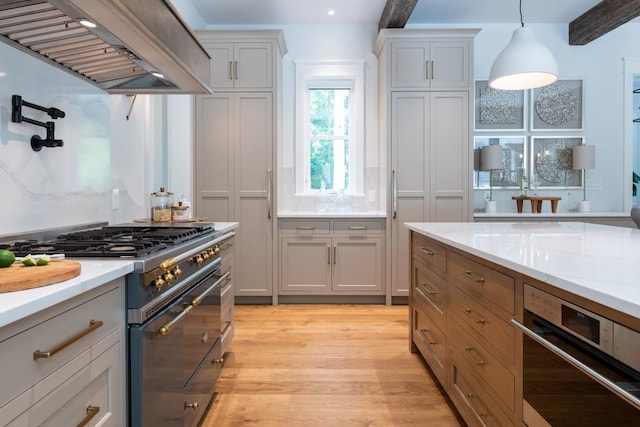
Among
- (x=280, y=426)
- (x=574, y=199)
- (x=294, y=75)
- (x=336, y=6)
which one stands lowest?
(x=280, y=426)

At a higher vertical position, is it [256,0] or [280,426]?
[256,0]

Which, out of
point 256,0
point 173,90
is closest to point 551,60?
point 173,90

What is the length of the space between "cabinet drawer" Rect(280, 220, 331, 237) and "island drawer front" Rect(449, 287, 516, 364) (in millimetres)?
2062

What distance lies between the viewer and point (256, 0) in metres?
3.90

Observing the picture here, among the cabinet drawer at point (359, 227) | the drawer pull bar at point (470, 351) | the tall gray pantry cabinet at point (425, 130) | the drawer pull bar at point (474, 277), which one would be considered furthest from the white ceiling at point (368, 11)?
the drawer pull bar at point (470, 351)

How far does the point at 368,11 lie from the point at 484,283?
3.50 m

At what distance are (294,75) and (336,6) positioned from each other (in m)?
0.84

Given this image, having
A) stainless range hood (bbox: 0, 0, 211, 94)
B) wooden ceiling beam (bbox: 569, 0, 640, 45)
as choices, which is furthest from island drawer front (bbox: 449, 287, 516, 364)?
wooden ceiling beam (bbox: 569, 0, 640, 45)

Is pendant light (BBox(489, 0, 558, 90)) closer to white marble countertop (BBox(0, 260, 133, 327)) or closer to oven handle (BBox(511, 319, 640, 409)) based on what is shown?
oven handle (BBox(511, 319, 640, 409))

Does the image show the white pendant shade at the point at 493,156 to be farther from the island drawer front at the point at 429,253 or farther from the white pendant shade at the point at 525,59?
the island drawer front at the point at 429,253

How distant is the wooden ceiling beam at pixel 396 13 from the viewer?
3.62 m

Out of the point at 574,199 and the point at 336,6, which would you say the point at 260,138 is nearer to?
the point at 336,6

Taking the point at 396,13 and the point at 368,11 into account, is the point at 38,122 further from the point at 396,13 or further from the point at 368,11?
the point at 368,11

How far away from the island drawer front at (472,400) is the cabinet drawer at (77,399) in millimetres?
1243
